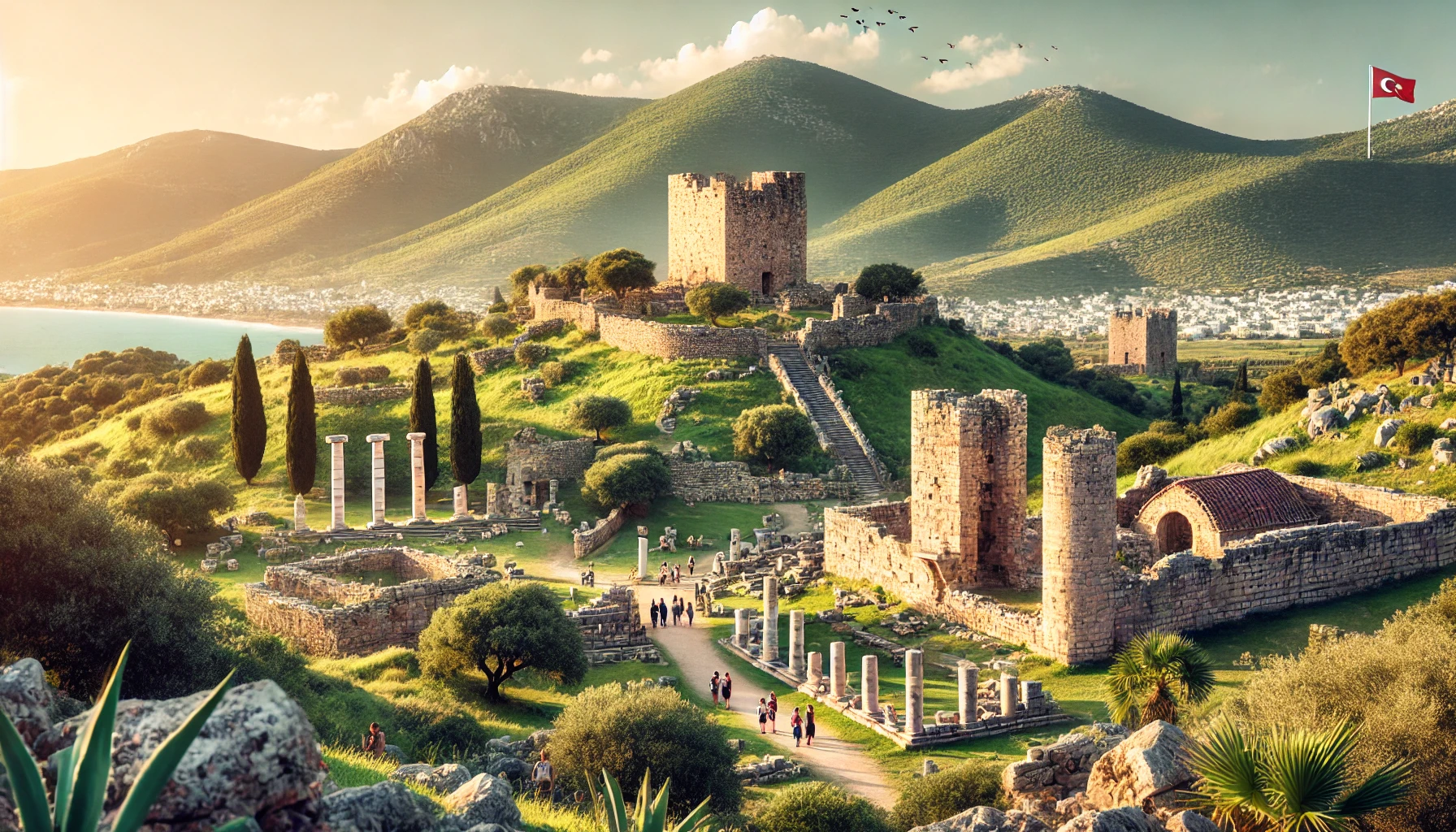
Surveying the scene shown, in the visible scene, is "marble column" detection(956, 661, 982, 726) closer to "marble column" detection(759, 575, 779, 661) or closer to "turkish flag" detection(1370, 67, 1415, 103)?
"marble column" detection(759, 575, 779, 661)

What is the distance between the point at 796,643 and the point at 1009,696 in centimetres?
544

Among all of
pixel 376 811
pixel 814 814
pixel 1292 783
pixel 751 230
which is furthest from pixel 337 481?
pixel 1292 783

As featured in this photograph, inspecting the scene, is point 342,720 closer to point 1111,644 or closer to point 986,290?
point 1111,644

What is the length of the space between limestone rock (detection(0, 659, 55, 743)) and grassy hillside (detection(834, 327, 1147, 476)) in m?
36.6

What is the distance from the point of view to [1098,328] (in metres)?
111

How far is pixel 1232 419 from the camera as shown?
4012 cm

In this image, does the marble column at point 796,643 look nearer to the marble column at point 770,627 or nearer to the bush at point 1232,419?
the marble column at point 770,627

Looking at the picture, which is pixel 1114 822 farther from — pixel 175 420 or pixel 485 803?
pixel 175 420

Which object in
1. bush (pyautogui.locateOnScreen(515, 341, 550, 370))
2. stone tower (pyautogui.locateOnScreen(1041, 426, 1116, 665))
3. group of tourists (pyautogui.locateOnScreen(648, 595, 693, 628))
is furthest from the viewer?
bush (pyautogui.locateOnScreen(515, 341, 550, 370))

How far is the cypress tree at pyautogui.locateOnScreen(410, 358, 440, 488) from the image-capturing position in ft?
137

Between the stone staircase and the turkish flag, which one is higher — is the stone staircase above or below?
below

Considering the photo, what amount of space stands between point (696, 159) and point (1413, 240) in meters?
87.4

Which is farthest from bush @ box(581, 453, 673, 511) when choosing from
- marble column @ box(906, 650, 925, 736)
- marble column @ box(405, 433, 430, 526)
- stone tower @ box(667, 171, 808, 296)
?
stone tower @ box(667, 171, 808, 296)

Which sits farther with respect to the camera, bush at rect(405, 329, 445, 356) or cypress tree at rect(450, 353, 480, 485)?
bush at rect(405, 329, 445, 356)
